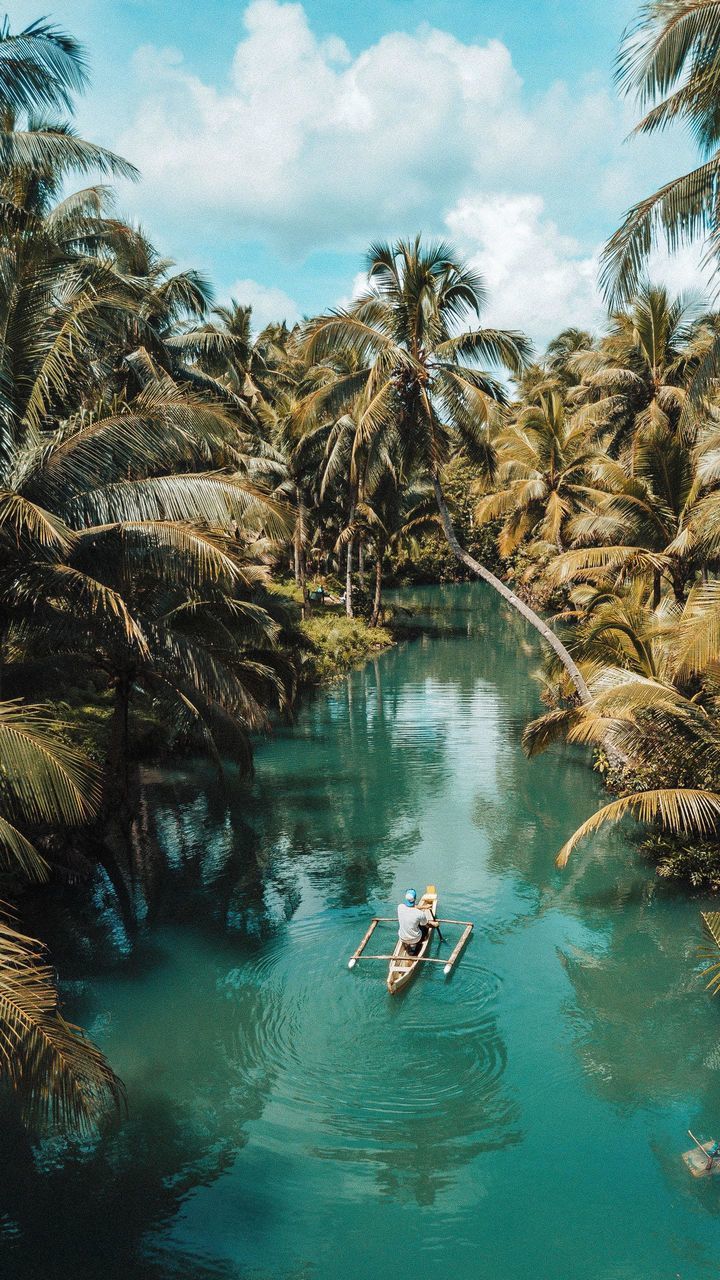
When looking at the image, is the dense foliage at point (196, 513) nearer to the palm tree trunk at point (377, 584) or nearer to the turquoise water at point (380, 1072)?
the turquoise water at point (380, 1072)

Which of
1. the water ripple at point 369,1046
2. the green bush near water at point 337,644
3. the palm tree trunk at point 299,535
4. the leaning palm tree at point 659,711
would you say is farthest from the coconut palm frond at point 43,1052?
the palm tree trunk at point 299,535

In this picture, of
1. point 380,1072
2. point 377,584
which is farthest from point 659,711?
point 377,584

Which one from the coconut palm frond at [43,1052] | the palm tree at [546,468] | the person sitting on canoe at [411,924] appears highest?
the palm tree at [546,468]

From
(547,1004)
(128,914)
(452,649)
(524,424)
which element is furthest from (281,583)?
(547,1004)

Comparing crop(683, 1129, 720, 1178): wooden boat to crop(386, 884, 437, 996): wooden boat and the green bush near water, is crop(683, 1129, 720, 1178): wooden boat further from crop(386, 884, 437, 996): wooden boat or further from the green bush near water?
the green bush near water

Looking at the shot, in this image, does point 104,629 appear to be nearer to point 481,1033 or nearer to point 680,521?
point 481,1033
